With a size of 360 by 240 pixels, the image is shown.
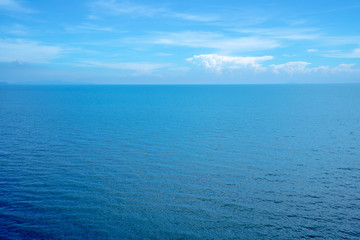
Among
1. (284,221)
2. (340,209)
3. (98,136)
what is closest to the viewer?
(284,221)

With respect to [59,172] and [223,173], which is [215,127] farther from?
[59,172]

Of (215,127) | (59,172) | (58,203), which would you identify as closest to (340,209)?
(58,203)

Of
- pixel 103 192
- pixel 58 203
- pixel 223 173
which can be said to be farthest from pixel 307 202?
pixel 58 203

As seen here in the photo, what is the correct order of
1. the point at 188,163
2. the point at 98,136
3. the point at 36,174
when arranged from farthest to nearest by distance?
the point at 98,136 → the point at 188,163 → the point at 36,174

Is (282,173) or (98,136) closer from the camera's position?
(282,173)

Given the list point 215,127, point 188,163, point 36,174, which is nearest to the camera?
point 36,174

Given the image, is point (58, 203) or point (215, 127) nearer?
point (58, 203)

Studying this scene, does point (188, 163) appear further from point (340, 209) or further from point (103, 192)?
point (340, 209)

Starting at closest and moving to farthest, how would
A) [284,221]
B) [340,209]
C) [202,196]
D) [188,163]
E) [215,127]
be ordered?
[284,221] < [340,209] < [202,196] < [188,163] < [215,127]

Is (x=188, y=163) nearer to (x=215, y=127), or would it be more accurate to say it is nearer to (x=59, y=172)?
(x=59, y=172)
